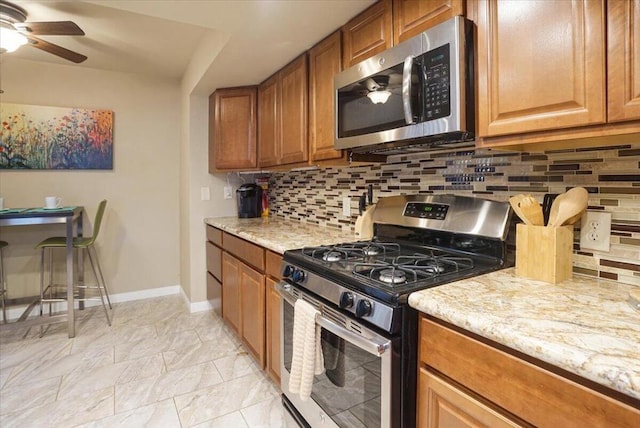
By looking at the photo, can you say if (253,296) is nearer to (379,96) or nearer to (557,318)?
(379,96)

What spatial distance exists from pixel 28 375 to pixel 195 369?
104cm

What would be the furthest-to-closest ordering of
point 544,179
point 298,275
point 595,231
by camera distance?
point 298,275 → point 544,179 → point 595,231

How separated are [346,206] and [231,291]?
42.2 inches

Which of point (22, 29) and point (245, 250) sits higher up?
point (22, 29)

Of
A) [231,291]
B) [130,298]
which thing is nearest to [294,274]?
[231,291]

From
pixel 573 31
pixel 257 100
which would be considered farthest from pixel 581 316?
pixel 257 100

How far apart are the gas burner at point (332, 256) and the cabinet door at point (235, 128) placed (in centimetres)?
162

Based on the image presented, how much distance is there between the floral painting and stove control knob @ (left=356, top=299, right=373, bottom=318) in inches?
130

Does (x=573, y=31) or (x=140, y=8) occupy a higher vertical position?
(x=140, y=8)

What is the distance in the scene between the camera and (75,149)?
325cm

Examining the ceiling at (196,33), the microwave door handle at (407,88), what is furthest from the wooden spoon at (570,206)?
the ceiling at (196,33)

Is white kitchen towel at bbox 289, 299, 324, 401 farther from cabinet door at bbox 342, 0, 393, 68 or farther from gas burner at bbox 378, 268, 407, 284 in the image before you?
cabinet door at bbox 342, 0, 393, 68

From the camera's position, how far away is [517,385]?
728 mm

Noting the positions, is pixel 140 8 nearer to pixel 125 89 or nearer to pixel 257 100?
pixel 257 100
